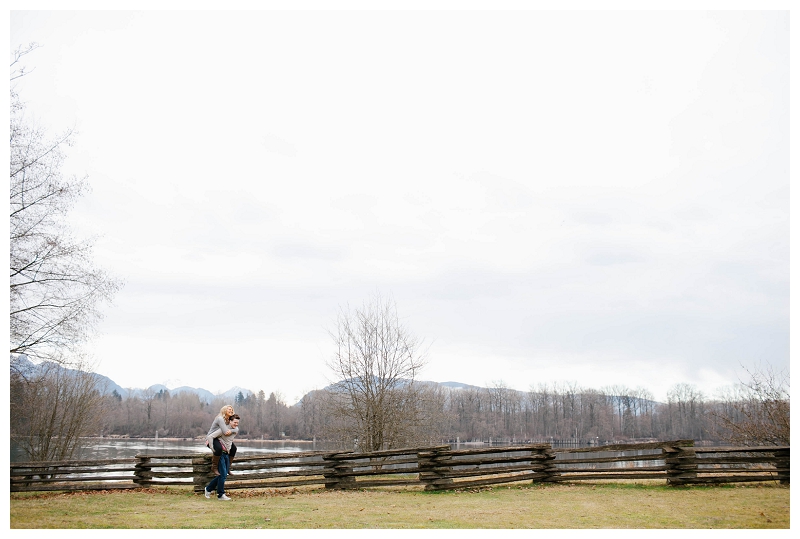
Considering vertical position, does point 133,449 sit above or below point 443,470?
below

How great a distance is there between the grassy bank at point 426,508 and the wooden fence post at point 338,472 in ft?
Result: 1.57

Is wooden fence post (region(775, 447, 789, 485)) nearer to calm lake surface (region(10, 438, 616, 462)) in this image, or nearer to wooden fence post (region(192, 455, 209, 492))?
wooden fence post (region(192, 455, 209, 492))

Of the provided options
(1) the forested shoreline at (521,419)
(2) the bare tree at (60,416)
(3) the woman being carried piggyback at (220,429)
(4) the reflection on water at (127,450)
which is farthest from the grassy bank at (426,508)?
(1) the forested shoreline at (521,419)

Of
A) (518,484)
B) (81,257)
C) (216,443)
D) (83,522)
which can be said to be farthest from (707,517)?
(81,257)

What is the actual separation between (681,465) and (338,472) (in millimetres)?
7154

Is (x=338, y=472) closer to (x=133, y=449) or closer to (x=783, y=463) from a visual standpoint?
(x=783, y=463)

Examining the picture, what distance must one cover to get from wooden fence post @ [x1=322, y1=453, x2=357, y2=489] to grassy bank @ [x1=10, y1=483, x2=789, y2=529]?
0.48 metres

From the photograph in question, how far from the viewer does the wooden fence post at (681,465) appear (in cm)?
1198

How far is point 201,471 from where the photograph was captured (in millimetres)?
12500

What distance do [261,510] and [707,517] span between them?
22.5 feet

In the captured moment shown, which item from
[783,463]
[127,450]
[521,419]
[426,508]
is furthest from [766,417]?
[521,419]

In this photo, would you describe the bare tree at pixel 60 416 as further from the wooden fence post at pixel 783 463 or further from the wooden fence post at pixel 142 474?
the wooden fence post at pixel 783 463

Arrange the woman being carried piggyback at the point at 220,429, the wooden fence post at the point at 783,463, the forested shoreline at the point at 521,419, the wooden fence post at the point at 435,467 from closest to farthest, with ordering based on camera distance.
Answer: the woman being carried piggyback at the point at 220,429, the wooden fence post at the point at 783,463, the wooden fence post at the point at 435,467, the forested shoreline at the point at 521,419

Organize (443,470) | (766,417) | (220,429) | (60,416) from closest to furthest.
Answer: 1. (220,429)
2. (443,470)
3. (766,417)
4. (60,416)
